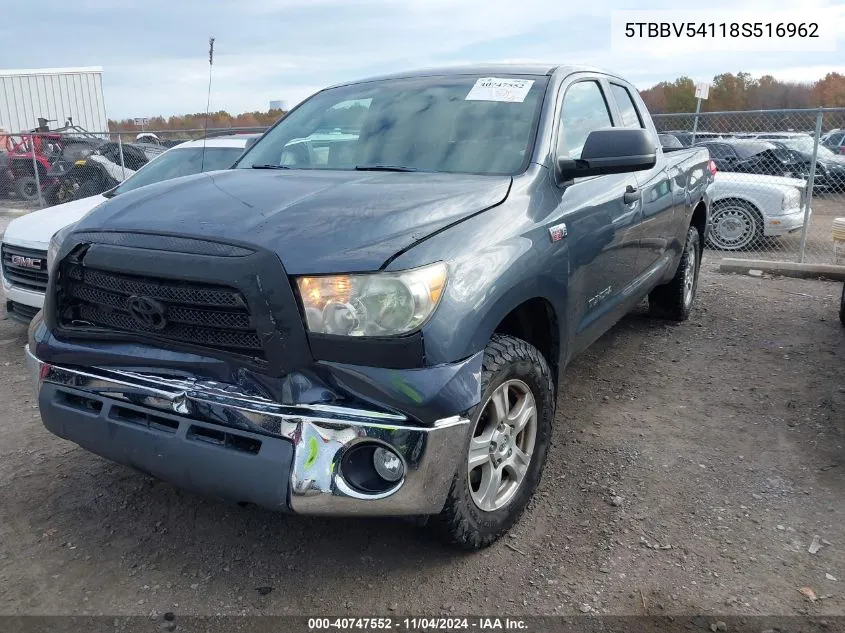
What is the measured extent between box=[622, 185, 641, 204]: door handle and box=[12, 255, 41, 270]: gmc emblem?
4082 millimetres

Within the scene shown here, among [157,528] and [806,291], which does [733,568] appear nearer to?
[157,528]

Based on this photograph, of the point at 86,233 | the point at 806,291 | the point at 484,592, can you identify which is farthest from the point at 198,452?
the point at 806,291

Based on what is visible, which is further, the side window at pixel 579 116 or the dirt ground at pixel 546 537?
the side window at pixel 579 116

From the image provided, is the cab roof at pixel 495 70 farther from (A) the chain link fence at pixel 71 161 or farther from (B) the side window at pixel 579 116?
(A) the chain link fence at pixel 71 161

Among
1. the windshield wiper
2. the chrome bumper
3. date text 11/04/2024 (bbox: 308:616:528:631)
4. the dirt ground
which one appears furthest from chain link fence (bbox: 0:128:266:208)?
date text 11/04/2024 (bbox: 308:616:528:631)

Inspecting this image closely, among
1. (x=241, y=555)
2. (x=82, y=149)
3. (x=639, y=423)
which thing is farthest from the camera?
(x=82, y=149)

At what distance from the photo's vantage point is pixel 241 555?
2785mm

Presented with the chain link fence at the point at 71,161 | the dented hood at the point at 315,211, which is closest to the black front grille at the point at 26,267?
the dented hood at the point at 315,211

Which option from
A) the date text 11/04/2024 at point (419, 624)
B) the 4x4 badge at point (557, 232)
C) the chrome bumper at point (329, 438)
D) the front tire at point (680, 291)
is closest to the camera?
the chrome bumper at point (329, 438)

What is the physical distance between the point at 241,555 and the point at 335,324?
3.75 ft

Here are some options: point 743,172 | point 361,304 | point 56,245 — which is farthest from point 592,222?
point 743,172

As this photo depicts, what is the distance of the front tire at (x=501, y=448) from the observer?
8.25 ft

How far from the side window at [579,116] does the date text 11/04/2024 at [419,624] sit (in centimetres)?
201

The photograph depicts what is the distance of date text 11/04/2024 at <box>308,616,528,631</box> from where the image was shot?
239cm
